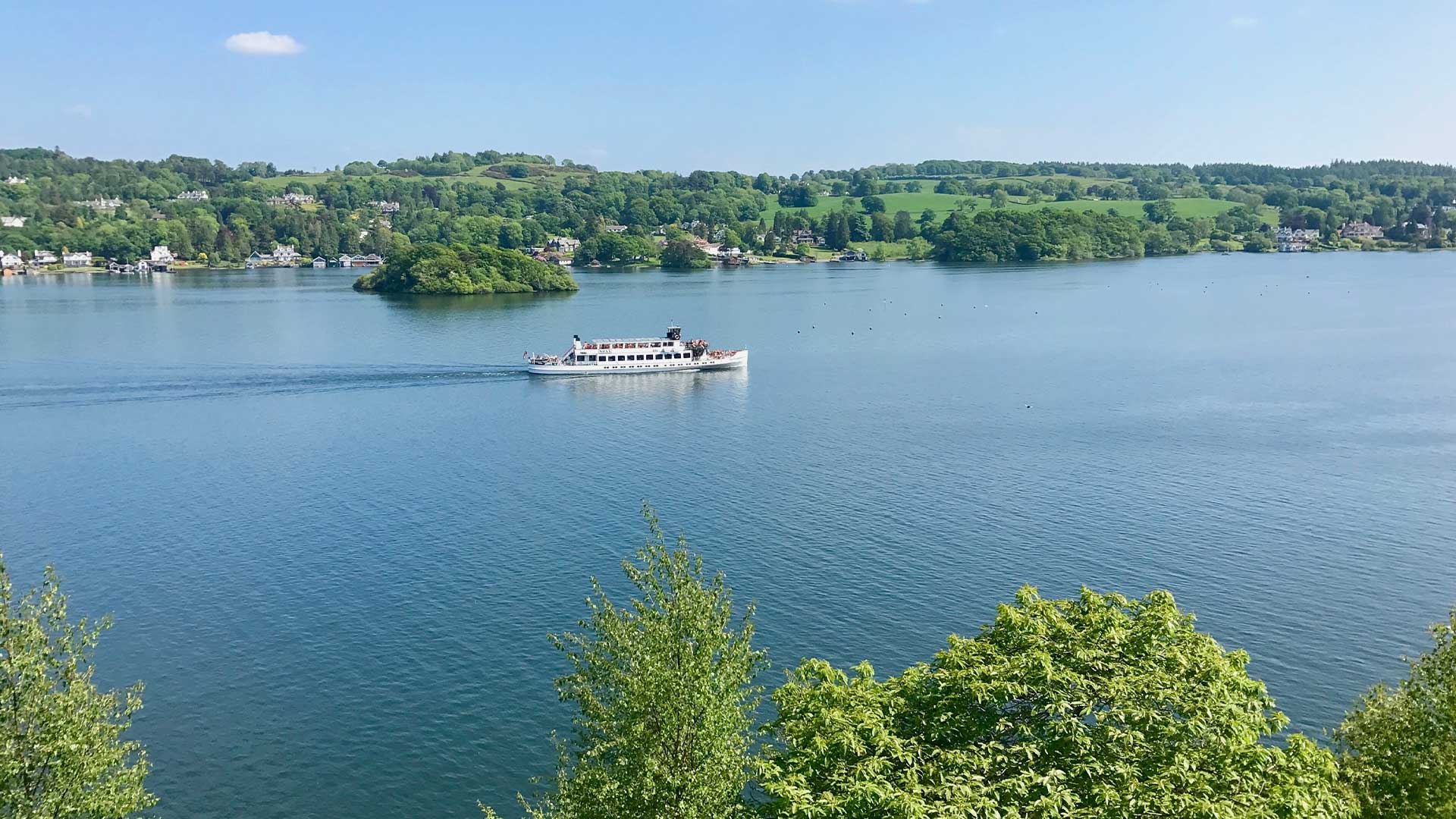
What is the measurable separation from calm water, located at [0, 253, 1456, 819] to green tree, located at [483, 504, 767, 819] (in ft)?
42.5

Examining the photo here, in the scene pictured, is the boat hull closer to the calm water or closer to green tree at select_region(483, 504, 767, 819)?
the calm water

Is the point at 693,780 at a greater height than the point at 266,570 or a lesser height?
greater

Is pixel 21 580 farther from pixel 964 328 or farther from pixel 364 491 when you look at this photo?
pixel 964 328

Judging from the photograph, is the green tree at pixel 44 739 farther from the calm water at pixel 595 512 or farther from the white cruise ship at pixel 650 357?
the white cruise ship at pixel 650 357

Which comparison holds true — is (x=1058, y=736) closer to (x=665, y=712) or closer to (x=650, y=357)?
(x=665, y=712)

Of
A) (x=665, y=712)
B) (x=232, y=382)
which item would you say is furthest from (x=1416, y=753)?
(x=232, y=382)

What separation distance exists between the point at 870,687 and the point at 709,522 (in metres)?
35.4

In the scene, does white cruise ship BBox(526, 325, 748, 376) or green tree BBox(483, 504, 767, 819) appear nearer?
green tree BBox(483, 504, 767, 819)

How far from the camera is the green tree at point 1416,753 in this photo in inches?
915

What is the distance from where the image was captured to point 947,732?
24062 mm

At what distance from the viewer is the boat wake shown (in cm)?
9788

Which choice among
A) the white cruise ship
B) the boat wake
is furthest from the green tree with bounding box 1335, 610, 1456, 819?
the boat wake

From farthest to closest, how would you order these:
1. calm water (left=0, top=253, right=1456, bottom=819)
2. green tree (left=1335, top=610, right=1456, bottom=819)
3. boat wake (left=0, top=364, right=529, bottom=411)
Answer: boat wake (left=0, top=364, right=529, bottom=411) < calm water (left=0, top=253, right=1456, bottom=819) < green tree (left=1335, top=610, right=1456, bottom=819)

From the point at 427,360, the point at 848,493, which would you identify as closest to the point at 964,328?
the point at 427,360
